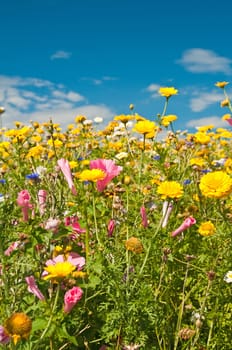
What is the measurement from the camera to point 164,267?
170 cm

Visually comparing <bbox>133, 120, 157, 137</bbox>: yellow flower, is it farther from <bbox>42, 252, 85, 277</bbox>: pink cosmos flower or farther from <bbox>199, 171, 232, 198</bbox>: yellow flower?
<bbox>42, 252, 85, 277</bbox>: pink cosmos flower

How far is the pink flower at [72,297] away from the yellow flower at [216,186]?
0.49 meters

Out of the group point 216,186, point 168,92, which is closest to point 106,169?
point 216,186

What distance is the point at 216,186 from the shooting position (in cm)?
158

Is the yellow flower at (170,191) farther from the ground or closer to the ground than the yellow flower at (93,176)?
closer to the ground

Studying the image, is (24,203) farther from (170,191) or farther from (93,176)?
(170,191)

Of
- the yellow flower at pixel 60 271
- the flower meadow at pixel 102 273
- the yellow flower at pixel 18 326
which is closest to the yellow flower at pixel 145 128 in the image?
the flower meadow at pixel 102 273

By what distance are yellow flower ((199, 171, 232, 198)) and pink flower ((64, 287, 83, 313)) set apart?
49 cm

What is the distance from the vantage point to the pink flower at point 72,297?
129 centimetres

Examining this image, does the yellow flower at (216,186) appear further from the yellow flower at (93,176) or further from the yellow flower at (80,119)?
the yellow flower at (80,119)

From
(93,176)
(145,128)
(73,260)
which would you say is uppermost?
(145,128)

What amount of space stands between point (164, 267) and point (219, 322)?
0.83ft

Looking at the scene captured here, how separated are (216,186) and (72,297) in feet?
1.84

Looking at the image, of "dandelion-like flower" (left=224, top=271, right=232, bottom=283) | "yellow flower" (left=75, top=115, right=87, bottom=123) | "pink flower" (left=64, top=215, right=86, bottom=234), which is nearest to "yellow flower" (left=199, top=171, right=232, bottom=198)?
"dandelion-like flower" (left=224, top=271, right=232, bottom=283)
